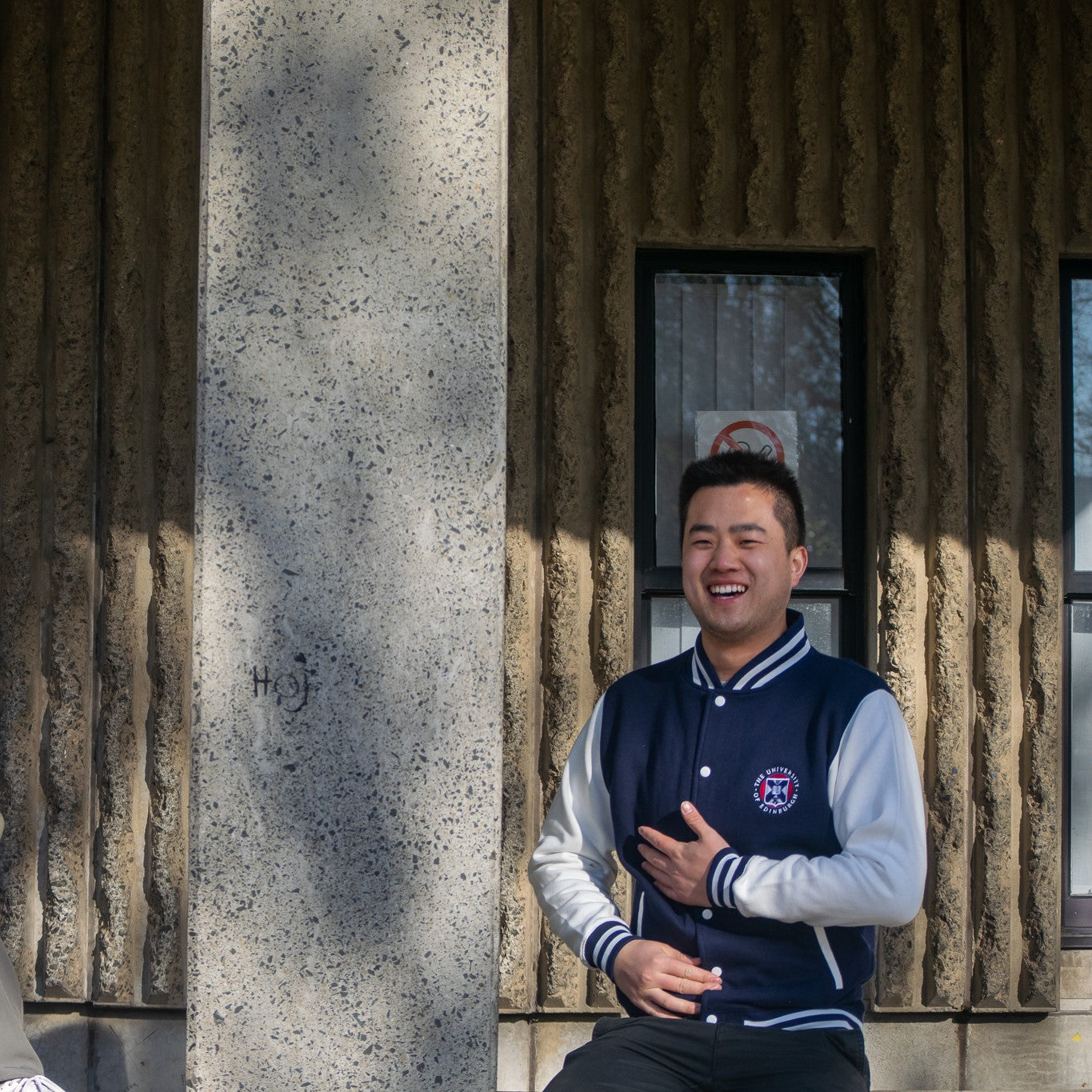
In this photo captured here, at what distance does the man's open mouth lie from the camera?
275 cm

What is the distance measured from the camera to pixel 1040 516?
470 centimetres

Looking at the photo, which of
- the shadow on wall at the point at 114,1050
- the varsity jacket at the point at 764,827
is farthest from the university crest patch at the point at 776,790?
the shadow on wall at the point at 114,1050

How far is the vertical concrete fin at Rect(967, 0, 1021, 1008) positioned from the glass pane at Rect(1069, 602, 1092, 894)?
315mm

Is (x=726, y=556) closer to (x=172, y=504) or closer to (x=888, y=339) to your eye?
(x=888, y=339)

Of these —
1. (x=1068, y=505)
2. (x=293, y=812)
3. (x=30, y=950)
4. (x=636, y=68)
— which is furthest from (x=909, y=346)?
(x=30, y=950)

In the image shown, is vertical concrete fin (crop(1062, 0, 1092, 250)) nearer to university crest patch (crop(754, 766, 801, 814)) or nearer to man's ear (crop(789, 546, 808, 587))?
man's ear (crop(789, 546, 808, 587))

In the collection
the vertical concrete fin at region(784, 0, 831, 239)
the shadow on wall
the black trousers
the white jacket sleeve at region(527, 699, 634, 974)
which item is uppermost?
the vertical concrete fin at region(784, 0, 831, 239)

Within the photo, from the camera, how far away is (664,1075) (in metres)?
2.55

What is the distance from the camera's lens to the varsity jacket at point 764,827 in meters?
2.46

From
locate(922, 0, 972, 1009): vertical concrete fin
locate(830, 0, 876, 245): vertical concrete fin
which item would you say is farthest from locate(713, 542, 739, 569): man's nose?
locate(830, 0, 876, 245): vertical concrete fin

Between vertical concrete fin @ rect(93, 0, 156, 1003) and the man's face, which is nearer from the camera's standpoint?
the man's face

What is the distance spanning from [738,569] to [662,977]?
0.82 metres

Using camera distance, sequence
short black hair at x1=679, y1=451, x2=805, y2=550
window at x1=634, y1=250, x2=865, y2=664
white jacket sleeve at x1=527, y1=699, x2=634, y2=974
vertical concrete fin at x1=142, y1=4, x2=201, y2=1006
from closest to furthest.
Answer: white jacket sleeve at x1=527, y1=699, x2=634, y2=974 → short black hair at x1=679, y1=451, x2=805, y2=550 → vertical concrete fin at x1=142, y1=4, x2=201, y2=1006 → window at x1=634, y1=250, x2=865, y2=664

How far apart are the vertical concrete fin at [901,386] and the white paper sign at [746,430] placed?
1.08 ft
